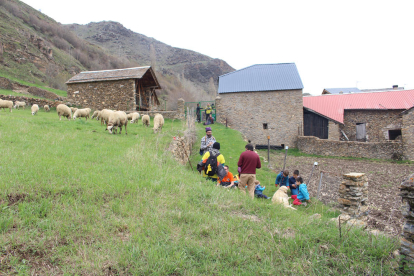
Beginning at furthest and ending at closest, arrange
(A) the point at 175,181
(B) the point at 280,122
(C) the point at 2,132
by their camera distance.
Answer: (B) the point at 280,122 < (C) the point at 2,132 < (A) the point at 175,181

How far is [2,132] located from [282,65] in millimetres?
28996

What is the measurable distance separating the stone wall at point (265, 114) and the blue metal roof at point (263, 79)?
618 millimetres

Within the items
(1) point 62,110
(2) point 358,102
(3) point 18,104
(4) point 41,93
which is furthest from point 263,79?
(4) point 41,93

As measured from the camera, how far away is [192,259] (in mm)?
2988

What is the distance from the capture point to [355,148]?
72.7 ft

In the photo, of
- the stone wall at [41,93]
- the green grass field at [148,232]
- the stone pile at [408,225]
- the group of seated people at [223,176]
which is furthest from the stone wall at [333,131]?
the stone wall at [41,93]

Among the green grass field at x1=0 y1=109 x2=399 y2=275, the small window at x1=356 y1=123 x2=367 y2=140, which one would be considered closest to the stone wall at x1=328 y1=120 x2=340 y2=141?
the small window at x1=356 y1=123 x2=367 y2=140

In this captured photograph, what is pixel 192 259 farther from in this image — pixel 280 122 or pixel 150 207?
pixel 280 122

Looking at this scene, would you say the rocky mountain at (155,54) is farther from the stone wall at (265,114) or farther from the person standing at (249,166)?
the person standing at (249,166)

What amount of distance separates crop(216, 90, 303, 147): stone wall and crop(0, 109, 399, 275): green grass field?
2242 cm

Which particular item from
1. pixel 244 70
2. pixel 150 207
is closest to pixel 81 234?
pixel 150 207

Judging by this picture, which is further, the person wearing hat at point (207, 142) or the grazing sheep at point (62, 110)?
the grazing sheep at point (62, 110)

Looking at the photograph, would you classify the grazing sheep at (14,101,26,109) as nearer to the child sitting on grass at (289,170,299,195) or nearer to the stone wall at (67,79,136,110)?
the stone wall at (67,79,136,110)

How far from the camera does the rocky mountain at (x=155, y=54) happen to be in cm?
8344
